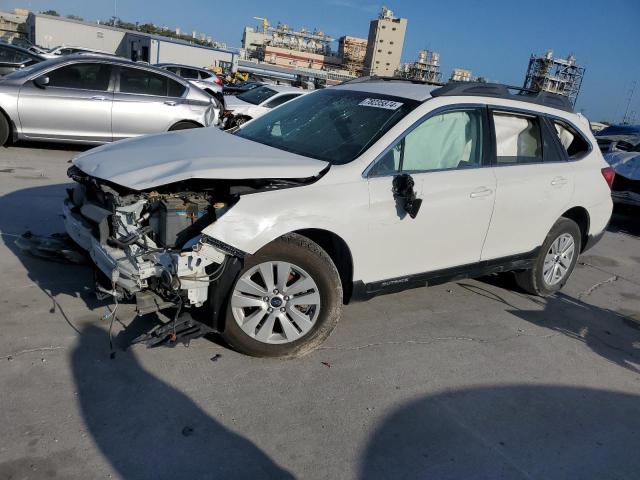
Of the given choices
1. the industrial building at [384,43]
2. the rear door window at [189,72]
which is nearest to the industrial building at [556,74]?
the industrial building at [384,43]

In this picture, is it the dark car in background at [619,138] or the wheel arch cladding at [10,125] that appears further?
the dark car in background at [619,138]

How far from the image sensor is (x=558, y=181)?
4.83 m

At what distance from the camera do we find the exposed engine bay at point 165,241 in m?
3.09

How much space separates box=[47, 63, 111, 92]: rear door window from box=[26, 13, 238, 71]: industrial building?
37.8 m

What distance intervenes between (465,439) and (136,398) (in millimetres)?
1820

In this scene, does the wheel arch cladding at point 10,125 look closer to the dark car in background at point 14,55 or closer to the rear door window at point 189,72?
the dark car in background at point 14,55

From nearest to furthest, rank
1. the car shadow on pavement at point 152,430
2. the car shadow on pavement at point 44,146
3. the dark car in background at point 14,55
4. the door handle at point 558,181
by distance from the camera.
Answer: the car shadow on pavement at point 152,430
the door handle at point 558,181
the car shadow on pavement at point 44,146
the dark car in background at point 14,55

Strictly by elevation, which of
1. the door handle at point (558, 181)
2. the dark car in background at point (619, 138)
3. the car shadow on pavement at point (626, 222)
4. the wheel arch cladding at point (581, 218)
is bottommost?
the car shadow on pavement at point (626, 222)

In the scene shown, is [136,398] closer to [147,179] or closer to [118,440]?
[118,440]

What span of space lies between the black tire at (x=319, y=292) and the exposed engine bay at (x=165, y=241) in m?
0.22

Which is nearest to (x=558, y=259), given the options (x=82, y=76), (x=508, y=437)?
(x=508, y=437)

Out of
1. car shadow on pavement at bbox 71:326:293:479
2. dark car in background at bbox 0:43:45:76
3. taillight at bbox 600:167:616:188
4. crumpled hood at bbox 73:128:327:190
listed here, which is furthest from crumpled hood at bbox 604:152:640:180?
dark car in background at bbox 0:43:45:76

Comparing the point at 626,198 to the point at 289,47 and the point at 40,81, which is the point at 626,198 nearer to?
the point at 40,81

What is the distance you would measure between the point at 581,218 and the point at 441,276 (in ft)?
6.71
